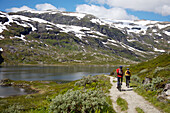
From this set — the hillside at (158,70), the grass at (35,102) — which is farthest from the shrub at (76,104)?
the hillside at (158,70)

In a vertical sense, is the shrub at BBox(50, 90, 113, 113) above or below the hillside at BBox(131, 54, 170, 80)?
above

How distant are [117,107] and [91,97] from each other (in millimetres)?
4707

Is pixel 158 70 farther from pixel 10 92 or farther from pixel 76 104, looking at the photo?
pixel 10 92

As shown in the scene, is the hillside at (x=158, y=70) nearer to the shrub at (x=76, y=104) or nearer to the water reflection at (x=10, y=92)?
the shrub at (x=76, y=104)

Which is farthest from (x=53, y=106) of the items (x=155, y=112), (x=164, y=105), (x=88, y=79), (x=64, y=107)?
(x=88, y=79)

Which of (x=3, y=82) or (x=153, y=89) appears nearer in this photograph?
(x=153, y=89)

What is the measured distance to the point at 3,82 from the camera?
87.2 m

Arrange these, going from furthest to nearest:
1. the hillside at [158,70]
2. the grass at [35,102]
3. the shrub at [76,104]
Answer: the hillside at [158,70] < the grass at [35,102] < the shrub at [76,104]

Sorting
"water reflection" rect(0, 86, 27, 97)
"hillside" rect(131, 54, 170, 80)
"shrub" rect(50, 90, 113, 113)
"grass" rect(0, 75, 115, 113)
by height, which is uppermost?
"shrub" rect(50, 90, 113, 113)

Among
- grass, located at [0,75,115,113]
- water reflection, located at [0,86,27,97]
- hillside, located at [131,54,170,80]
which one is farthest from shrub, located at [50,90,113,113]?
water reflection, located at [0,86,27,97]

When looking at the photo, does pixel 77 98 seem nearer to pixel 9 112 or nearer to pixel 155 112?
pixel 155 112

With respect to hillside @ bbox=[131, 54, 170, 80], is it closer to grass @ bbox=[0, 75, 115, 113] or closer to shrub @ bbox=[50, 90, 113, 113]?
grass @ bbox=[0, 75, 115, 113]

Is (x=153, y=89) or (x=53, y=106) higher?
(x=53, y=106)

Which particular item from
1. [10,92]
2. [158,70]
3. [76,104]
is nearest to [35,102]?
[76,104]
